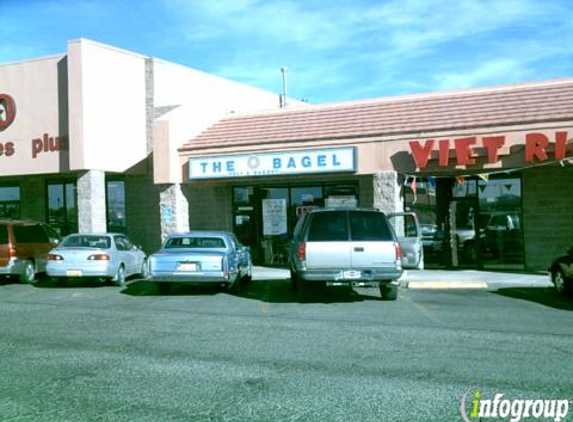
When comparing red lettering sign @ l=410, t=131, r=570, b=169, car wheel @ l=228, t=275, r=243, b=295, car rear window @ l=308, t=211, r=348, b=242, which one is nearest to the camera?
car rear window @ l=308, t=211, r=348, b=242

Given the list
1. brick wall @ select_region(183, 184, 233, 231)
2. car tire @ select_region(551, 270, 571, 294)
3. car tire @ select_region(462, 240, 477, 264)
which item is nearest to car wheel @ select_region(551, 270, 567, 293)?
car tire @ select_region(551, 270, 571, 294)

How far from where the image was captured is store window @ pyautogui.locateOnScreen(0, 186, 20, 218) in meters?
28.2

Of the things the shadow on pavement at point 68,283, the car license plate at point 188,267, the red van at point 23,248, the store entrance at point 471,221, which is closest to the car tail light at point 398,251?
the car license plate at point 188,267

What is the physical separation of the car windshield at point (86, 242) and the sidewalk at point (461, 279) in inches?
168

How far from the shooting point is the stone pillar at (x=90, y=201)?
22.6m

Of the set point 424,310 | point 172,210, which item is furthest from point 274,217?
point 424,310

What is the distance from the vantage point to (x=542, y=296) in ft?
46.8

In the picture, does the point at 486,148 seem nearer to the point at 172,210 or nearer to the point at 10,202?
the point at 172,210

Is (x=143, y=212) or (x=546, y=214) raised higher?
(x=143, y=212)

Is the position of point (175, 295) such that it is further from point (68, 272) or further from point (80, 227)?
point (80, 227)

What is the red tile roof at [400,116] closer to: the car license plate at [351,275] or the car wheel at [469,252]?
the car wheel at [469,252]

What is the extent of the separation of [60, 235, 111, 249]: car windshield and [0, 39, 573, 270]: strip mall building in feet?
14.6

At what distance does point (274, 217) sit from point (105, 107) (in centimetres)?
694

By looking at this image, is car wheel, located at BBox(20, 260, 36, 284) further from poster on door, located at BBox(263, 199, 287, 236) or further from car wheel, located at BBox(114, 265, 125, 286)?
poster on door, located at BBox(263, 199, 287, 236)
